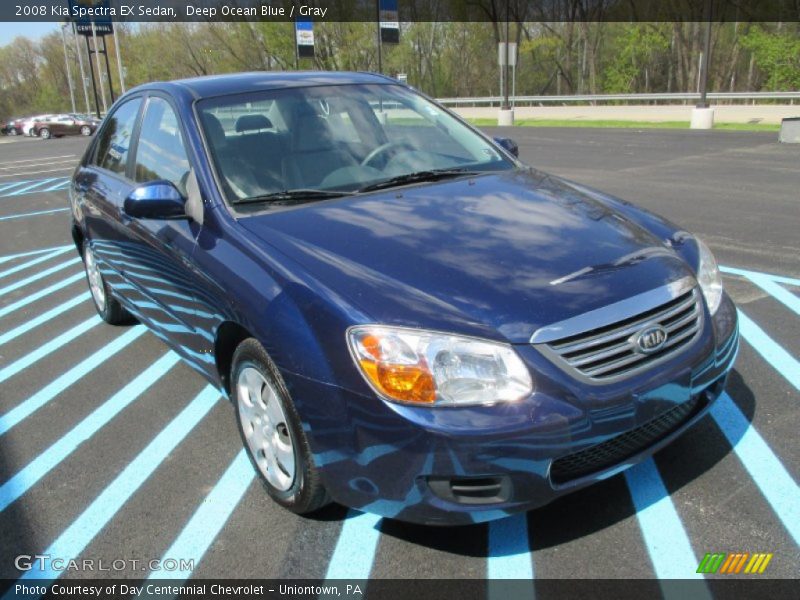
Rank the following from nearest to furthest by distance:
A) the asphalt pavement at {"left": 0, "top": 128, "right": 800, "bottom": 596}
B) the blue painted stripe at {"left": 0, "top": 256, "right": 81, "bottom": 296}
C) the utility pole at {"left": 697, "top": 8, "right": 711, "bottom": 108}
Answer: the asphalt pavement at {"left": 0, "top": 128, "right": 800, "bottom": 596}, the blue painted stripe at {"left": 0, "top": 256, "right": 81, "bottom": 296}, the utility pole at {"left": 697, "top": 8, "right": 711, "bottom": 108}

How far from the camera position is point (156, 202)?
10.1ft

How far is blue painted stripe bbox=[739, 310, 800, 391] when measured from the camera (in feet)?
12.4

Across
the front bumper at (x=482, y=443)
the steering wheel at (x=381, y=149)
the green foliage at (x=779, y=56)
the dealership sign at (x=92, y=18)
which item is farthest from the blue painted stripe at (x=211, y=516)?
the dealership sign at (x=92, y=18)

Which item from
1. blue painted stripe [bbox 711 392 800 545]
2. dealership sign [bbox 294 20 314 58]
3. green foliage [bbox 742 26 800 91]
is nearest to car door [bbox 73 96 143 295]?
blue painted stripe [bbox 711 392 800 545]

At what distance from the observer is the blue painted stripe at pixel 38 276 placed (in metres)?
6.62

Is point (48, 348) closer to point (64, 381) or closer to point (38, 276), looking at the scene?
point (64, 381)

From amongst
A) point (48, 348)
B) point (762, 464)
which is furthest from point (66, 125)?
point (762, 464)

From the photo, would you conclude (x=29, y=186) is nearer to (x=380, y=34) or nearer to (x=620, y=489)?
(x=620, y=489)

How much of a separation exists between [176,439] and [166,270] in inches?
34.7

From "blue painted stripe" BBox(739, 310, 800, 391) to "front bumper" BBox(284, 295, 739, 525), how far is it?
5.73ft

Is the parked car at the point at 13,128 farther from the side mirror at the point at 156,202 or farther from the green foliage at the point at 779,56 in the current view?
the side mirror at the point at 156,202

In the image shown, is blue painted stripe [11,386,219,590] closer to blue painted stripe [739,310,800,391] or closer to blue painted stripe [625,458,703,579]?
blue painted stripe [625,458,703,579]

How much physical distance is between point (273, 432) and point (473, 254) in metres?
1.08

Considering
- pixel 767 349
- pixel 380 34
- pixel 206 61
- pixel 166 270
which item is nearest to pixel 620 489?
pixel 767 349
